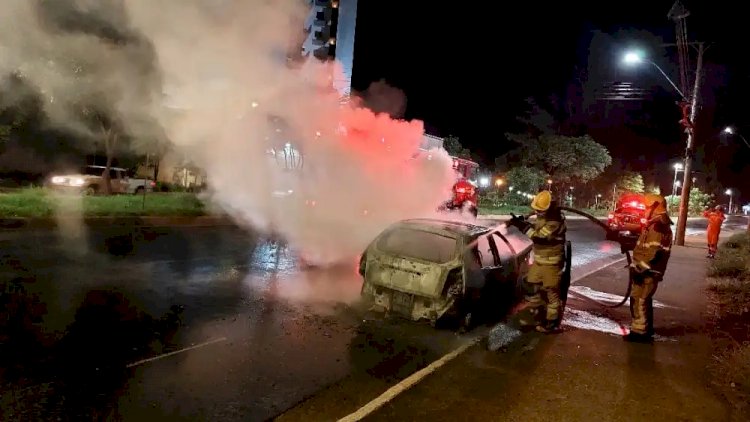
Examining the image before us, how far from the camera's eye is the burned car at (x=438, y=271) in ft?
22.1

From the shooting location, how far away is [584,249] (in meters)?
18.6

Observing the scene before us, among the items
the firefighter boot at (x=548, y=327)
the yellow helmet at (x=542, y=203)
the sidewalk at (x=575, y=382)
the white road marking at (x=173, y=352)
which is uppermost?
the yellow helmet at (x=542, y=203)

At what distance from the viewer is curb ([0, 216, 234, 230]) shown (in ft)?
44.3

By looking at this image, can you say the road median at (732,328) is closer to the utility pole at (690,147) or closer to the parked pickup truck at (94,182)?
the utility pole at (690,147)

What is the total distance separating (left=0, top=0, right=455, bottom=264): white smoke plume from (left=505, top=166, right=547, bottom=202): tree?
2204 centimetres

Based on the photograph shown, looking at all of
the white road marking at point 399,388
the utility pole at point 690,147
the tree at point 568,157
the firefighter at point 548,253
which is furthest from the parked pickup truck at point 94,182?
the tree at point 568,157

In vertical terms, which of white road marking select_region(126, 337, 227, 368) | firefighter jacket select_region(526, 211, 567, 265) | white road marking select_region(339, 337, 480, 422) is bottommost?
white road marking select_region(126, 337, 227, 368)

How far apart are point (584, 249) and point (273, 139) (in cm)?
1033

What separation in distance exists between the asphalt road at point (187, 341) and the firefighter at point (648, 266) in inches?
83.7

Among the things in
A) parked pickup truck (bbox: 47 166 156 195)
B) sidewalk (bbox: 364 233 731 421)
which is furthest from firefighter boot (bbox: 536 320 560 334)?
parked pickup truck (bbox: 47 166 156 195)

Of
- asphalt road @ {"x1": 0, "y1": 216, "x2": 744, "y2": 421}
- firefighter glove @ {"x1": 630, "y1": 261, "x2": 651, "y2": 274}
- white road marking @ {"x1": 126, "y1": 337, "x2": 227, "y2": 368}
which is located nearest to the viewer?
asphalt road @ {"x1": 0, "y1": 216, "x2": 744, "y2": 421}

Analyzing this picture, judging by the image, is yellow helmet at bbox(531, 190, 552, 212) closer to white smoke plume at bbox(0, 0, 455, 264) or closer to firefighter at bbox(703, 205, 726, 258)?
white smoke plume at bbox(0, 0, 455, 264)

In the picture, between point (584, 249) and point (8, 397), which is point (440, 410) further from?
point (584, 249)

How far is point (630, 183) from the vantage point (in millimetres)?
49344
